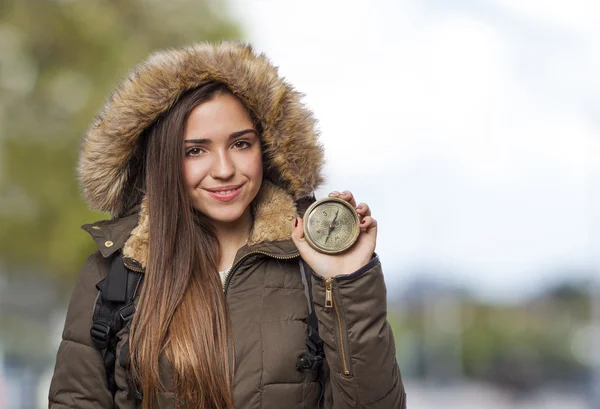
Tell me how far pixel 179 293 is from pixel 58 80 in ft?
49.5

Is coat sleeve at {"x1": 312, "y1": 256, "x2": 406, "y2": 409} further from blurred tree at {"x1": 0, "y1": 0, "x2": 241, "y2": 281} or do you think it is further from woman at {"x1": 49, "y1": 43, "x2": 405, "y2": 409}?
blurred tree at {"x1": 0, "y1": 0, "x2": 241, "y2": 281}

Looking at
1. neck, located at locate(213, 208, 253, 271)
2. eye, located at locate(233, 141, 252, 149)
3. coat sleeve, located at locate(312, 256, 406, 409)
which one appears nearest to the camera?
coat sleeve, located at locate(312, 256, 406, 409)

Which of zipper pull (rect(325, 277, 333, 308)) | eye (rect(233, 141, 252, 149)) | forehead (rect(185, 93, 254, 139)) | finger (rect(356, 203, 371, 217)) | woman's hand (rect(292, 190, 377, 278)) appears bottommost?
zipper pull (rect(325, 277, 333, 308))

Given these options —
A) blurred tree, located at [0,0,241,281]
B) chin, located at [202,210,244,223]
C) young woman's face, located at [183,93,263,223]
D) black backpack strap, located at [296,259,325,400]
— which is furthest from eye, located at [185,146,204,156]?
blurred tree, located at [0,0,241,281]

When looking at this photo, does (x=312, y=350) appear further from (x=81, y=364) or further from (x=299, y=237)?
(x=81, y=364)

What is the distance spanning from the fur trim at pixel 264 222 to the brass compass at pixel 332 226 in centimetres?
29

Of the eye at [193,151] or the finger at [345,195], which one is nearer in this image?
the finger at [345,195]

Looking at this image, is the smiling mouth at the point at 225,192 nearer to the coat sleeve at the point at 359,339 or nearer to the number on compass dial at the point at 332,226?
the number on compass dial at the point at 332,226

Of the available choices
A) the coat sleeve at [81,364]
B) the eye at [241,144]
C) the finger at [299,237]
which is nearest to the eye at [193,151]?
the eye at [241,144]

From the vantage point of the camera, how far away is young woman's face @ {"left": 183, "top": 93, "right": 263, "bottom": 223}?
4328 mm

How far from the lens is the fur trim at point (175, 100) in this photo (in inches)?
175

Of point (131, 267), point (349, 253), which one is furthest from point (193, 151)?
point (349, 253)

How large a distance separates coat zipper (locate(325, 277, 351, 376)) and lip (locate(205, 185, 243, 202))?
0.55 metres

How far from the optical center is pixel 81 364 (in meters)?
4.29
